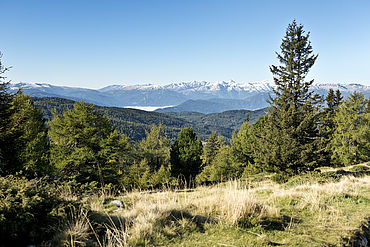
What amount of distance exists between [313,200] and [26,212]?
7.32 m

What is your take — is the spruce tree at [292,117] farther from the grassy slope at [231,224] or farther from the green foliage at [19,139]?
the green foliage at [19,139]

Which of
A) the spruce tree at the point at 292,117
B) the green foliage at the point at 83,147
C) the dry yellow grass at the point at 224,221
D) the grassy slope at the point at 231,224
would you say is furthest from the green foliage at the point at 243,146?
the grassy slope at the point at 231,224

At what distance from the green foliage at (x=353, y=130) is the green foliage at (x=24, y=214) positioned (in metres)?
37.2

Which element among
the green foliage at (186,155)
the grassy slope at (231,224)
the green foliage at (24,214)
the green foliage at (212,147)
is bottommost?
the green foliage at (212,147)

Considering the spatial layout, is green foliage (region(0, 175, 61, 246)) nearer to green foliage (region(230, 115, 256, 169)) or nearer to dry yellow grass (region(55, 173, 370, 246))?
dry yellow grass (region(55, 173, 370, 246))

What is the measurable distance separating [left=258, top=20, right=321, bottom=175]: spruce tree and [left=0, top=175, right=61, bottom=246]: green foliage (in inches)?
603

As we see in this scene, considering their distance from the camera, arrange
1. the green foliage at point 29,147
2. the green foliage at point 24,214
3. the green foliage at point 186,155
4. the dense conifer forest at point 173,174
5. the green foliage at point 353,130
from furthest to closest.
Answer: the green foliage at point 186,155
the green foliage at point 353,130
the green foliage at point 29,147
the dense conifer forest at point 173,174
the green foliage at point 24,214

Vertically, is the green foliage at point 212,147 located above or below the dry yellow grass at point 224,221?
below

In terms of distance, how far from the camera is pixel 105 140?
69.4ft

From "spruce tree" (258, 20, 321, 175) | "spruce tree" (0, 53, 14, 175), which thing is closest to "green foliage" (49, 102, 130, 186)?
"spruce tree" (0, 53, 14, 175)

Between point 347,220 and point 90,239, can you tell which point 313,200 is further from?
point 90,239

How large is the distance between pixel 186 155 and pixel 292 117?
18266mm

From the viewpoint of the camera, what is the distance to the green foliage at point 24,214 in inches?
109

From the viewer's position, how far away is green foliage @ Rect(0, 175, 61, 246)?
2.76 metres
